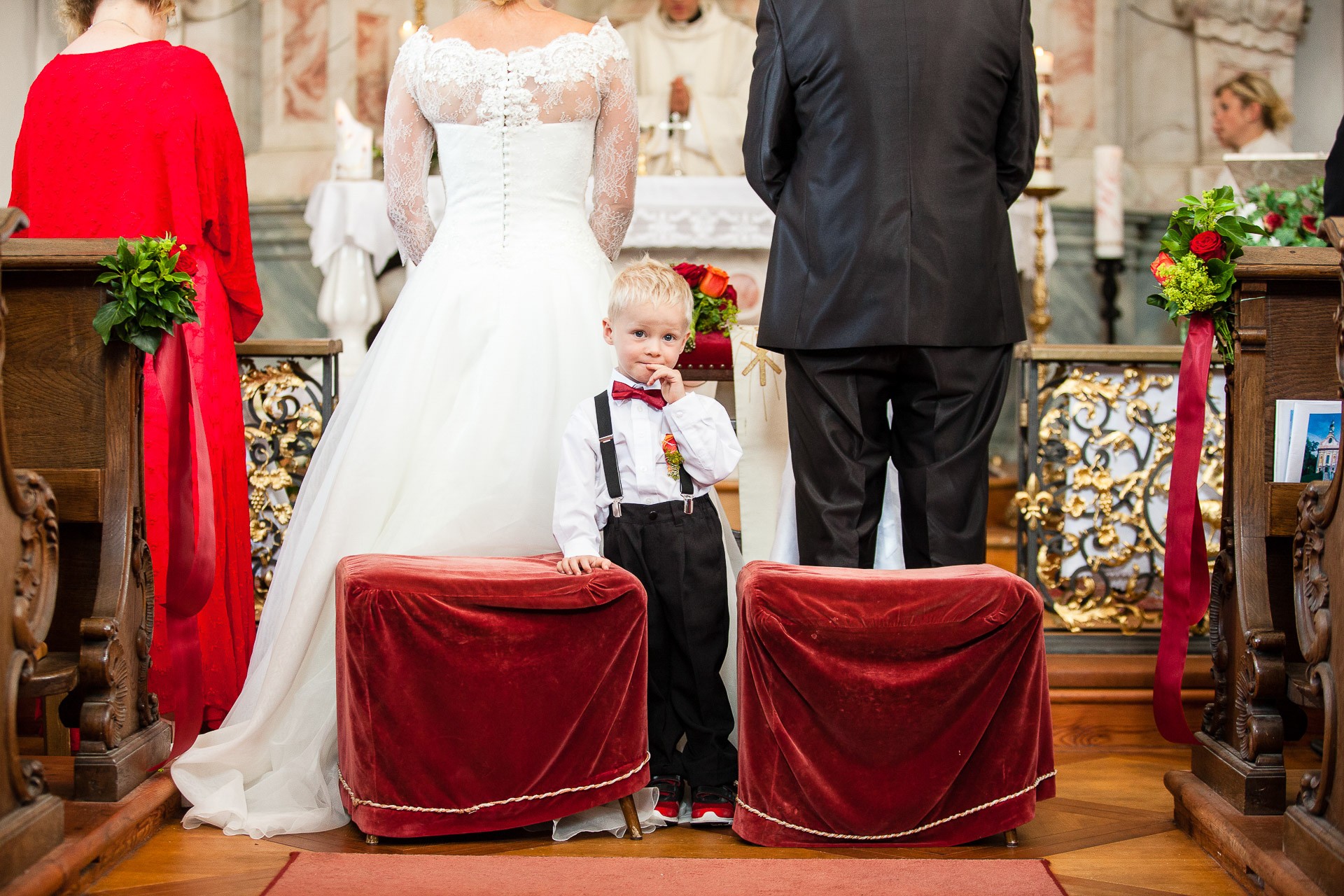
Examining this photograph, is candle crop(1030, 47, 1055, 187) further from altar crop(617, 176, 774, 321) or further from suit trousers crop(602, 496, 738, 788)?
suit trousers crop(602, 496, 738, 788)

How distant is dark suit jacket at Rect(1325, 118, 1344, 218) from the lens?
3.63 m

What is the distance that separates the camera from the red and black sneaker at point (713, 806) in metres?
2.91

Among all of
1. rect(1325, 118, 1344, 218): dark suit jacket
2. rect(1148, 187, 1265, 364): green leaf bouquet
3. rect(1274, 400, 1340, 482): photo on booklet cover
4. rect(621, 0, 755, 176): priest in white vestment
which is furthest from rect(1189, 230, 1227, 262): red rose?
rect(621, 0, 755, 176): priest in white vestment

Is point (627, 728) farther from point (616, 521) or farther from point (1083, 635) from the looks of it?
point (1083, 635)

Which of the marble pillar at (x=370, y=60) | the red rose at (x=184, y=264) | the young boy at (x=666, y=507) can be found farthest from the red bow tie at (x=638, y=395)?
the marble pillar at (x=370, y=60)

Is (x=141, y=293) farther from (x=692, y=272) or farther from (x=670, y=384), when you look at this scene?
(x=692, y=272)

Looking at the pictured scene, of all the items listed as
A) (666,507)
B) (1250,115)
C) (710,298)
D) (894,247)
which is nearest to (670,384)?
(666,507)

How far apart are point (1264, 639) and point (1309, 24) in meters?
6.16

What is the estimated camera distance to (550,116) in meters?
3.45

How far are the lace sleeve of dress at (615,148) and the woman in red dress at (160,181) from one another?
115 centimetres

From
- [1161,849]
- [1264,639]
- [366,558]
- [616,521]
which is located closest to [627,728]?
[616,521]

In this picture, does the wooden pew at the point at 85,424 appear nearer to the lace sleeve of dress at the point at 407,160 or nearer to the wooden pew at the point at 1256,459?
the lace sleeve of dress at the point at 407,160

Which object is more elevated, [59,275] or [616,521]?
[59,275]

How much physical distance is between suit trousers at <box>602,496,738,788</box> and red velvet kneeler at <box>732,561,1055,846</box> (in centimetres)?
26
